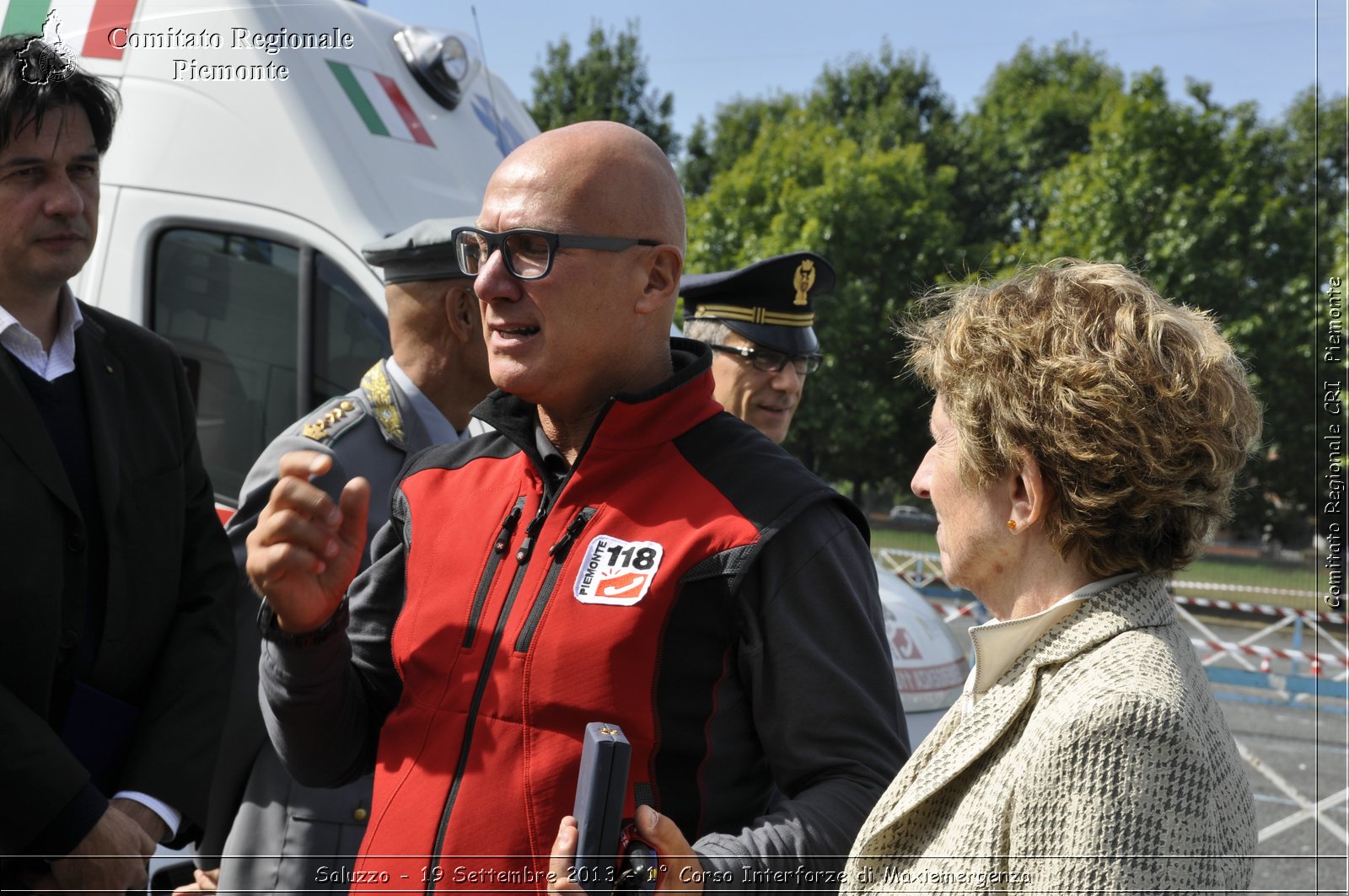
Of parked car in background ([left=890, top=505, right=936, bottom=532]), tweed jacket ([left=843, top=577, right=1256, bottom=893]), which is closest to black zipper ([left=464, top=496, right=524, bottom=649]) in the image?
tweed jacket ([left=843, top=577, right=1256, bottom=893])

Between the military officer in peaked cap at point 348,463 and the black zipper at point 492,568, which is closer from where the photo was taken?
the black zipper at point 492,568

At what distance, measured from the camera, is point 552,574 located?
2.03 m

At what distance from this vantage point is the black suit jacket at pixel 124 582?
227cm

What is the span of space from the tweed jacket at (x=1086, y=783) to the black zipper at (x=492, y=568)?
69cm

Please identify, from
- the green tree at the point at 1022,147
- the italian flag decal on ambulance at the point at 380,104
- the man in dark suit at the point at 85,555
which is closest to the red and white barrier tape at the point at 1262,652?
the italian flag decal on ambulance at the point at 380,104

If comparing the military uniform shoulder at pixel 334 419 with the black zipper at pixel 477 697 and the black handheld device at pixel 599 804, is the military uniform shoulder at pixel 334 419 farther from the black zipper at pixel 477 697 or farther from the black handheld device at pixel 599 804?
the black handheld device at pixel 599 804

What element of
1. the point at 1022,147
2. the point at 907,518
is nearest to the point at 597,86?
the point at 907,518

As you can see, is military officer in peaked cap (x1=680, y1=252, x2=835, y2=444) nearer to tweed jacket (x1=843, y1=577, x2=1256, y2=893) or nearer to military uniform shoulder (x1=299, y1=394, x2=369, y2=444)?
military uniform shoulder (x1=299, y1=394, x2=369, y2=444)

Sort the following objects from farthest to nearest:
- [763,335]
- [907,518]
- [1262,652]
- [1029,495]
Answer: [907,518]
[1262,652]
[763,335]
[1029,495]

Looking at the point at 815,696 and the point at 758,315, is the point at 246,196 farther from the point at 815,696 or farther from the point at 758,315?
the point at 815,696

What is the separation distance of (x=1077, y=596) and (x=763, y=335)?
2.65m

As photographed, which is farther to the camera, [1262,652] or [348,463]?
[1262,652]

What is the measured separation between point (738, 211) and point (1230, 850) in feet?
101

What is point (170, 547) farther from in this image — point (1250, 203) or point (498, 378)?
point (1250, 203)
